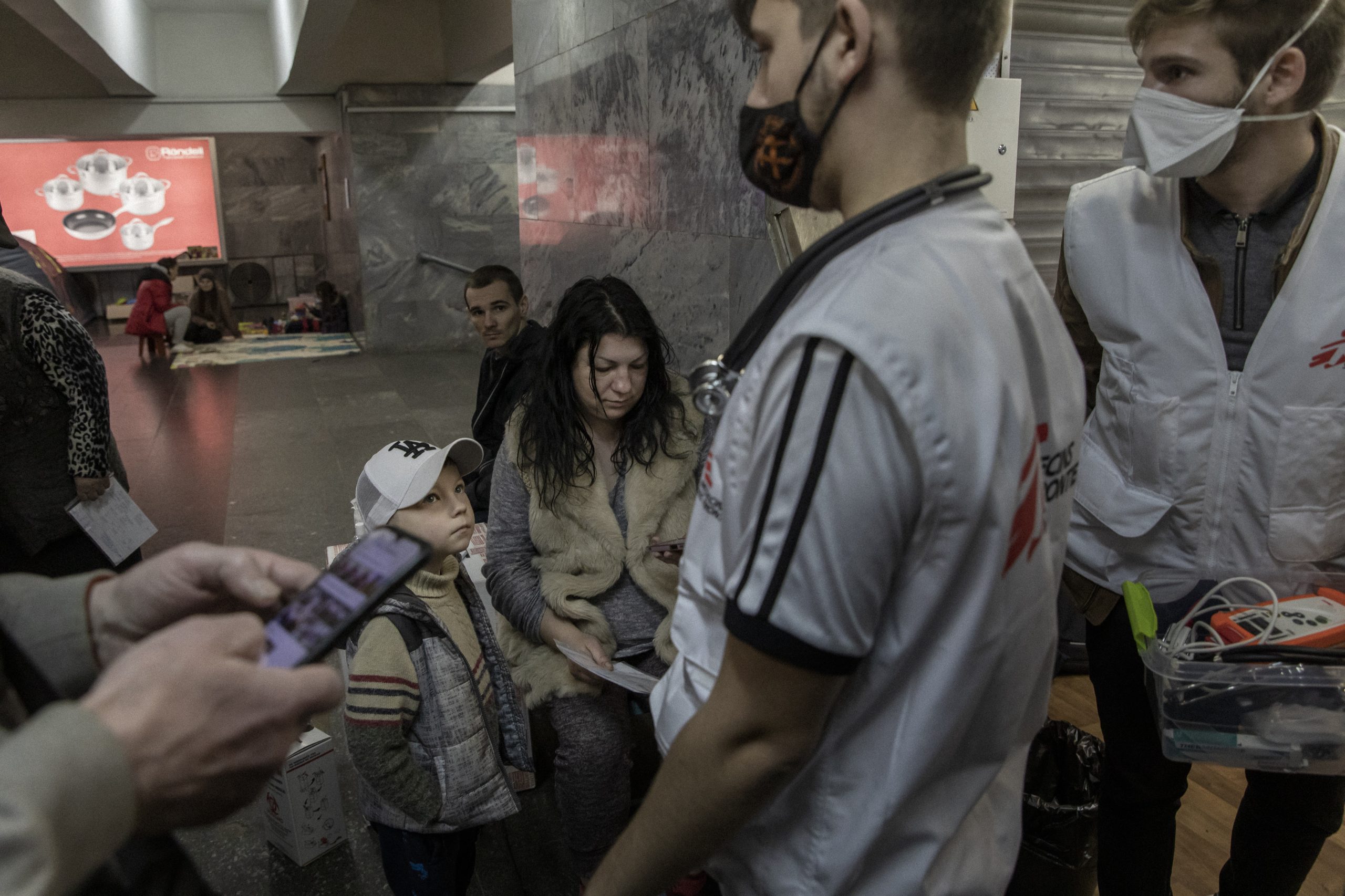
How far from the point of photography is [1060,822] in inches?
80.7

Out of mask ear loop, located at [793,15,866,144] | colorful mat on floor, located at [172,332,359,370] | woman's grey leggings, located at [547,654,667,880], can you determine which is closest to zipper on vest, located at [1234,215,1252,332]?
mask ear loop, located at [793,15,866,144]

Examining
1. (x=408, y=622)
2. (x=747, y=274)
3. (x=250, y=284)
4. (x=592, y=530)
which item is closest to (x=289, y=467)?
(x=747, y=274)

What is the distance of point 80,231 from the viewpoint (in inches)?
648

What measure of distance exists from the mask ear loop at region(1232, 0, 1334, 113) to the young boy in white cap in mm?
1715

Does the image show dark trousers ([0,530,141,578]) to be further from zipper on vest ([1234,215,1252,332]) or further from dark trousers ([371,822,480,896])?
zipper on vest ([1234,215,1252,332])

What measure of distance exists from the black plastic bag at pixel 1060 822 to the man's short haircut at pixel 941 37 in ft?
5.09

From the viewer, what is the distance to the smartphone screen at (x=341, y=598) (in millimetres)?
917

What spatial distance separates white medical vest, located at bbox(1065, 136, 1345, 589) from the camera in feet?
5.45

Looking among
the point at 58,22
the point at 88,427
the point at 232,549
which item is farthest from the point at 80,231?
the point at 232,549

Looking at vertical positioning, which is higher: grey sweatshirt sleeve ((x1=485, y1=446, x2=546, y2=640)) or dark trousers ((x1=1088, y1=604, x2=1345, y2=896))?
grey sweatshirt sleeve ((x1=485, y1=446, x2=546, y2=640))

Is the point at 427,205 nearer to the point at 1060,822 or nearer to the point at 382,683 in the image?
the point at 382,683

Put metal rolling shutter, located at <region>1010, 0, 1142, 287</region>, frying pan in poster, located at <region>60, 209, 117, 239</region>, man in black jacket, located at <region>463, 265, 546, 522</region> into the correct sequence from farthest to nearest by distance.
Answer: frying pan in poster, located at <region>60, 209, 117, 239</region> < man in black jacket, located at <region>463, 265, 546, 522</region> < metal rolling shutter, located at <region>1010, 0, 1142, 287</region>

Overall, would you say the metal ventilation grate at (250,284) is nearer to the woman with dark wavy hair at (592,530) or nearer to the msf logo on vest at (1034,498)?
the woman with dark wavy hair at (592,530)

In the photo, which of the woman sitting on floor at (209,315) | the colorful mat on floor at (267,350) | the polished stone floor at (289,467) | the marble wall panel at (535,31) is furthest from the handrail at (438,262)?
the marble wall panel at (535,31)
